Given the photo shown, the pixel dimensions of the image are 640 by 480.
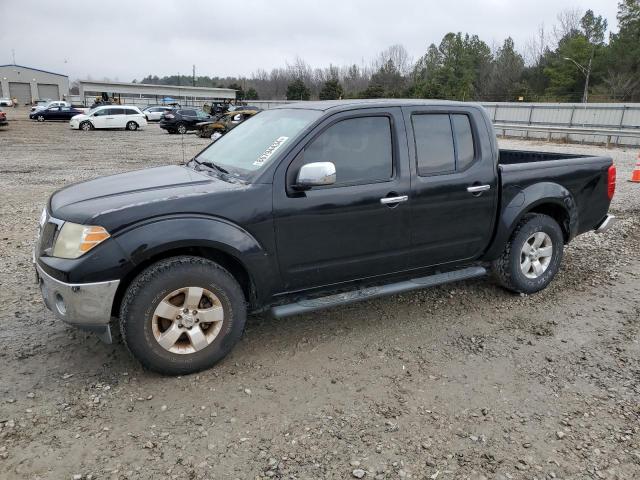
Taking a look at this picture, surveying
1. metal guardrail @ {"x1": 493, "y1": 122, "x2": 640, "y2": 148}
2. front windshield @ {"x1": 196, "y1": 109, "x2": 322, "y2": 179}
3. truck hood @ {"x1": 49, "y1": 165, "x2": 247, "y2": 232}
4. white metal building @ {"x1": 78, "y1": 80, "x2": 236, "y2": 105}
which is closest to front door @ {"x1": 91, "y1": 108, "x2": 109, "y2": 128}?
metal guardrail @ {"x1": 493, "y1": 122, "x2": 640, "y2": 148}

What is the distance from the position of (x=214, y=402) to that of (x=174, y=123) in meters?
28.3

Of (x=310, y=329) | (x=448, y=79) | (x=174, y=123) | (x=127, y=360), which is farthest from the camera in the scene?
(x=448, y=79)

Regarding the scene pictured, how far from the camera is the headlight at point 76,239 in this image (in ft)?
10.3

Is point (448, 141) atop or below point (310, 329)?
atop

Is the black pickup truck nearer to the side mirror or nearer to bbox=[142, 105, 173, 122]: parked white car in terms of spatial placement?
the side mirror

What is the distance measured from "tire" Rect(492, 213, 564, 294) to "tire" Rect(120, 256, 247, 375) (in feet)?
8.73

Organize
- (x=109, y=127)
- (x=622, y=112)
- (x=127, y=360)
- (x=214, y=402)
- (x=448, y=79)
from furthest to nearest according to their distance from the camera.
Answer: (x=448, y=79) < (x=109, y=127) < (x=622, y=112) < (x=127, y=360) < (x=214, y=402)

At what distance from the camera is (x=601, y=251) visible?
21.2 feet

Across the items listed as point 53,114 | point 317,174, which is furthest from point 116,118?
point 317,174

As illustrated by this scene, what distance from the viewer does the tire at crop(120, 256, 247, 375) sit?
3.25 meters

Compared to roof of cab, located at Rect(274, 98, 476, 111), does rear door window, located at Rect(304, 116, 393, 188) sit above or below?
below

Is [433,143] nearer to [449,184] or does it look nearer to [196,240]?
[449,184]

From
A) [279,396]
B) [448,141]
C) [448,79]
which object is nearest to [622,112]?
[448,141]

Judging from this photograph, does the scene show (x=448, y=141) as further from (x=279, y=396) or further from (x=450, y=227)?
(x=279, y=396)
